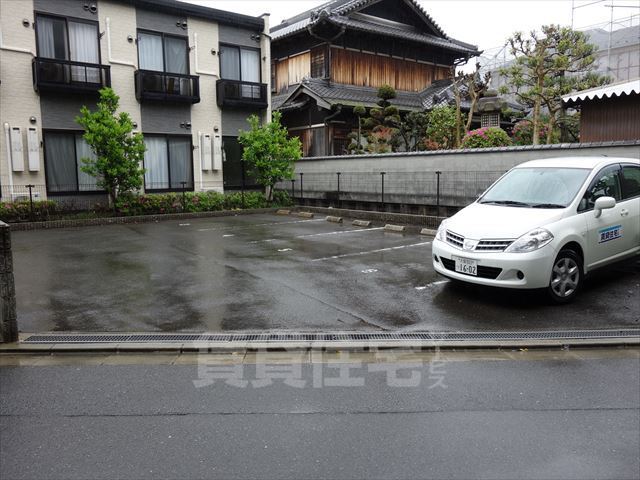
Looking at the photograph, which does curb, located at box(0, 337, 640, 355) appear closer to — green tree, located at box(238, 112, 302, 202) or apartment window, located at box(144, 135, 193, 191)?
apartment window, located at box(144, 135, 193, 191)

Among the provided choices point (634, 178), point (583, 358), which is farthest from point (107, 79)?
point (583, 358)

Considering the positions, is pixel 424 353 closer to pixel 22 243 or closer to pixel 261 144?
pixel 22 243

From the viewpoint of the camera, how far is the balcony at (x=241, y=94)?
19781 millimetres

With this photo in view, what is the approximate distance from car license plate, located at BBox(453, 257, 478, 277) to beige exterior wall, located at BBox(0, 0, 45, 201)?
47.2 feet

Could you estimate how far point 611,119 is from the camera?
12984 millimetres

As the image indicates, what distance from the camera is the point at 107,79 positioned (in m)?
16.9

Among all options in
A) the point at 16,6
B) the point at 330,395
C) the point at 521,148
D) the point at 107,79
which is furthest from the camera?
the point at 107,79

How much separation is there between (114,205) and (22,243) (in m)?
4.67

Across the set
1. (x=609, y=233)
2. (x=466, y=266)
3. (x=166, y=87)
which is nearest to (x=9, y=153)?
(x=166, y=87)

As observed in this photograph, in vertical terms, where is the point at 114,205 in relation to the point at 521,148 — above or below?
below

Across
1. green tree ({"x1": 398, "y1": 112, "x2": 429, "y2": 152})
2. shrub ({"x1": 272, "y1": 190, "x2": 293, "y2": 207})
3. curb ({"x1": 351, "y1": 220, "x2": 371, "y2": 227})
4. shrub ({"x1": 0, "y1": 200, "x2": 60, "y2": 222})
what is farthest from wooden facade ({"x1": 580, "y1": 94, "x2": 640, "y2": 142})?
shrub ({"x1": 0, "y1": 200, "x2": 60, "y2": 222})

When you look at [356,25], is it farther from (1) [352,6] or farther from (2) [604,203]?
(2) [604,203]

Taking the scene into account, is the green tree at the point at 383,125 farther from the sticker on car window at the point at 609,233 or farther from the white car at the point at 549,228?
the sticker on car window at the point at 609,233

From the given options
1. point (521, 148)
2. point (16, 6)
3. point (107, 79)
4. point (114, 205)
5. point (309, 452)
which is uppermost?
point (16, 6)
